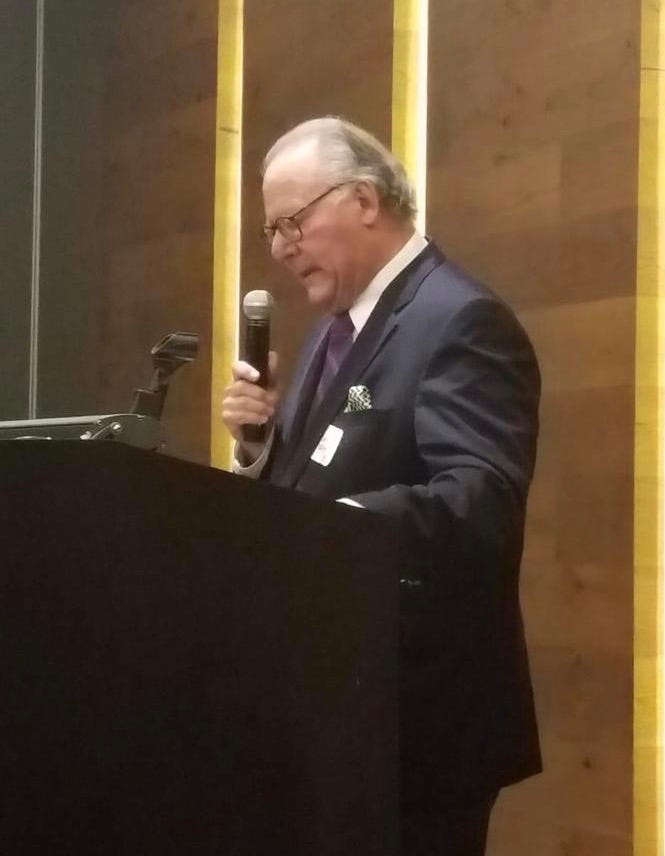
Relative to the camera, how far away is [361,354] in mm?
1423

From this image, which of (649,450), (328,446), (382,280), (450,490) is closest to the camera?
(450,490)

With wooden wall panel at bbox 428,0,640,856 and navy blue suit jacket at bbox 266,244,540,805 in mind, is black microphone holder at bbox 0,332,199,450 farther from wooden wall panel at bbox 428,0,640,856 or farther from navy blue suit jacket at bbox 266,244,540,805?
wooden wall panel at bbox 428,0,640,856

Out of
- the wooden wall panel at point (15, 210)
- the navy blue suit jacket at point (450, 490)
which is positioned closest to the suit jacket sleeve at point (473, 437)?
the navy blue suit jacket at point (450, 490)

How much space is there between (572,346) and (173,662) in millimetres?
1193

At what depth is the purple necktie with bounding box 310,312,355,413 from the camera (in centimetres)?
158

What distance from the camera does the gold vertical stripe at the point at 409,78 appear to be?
7.18 feet

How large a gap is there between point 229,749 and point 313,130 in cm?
94

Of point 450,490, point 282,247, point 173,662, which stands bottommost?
point 173,662

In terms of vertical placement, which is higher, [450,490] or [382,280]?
[382,280]

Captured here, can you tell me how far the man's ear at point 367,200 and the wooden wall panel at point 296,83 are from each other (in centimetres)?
70

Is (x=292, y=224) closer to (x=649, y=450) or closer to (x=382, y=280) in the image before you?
(x=382, y=280)

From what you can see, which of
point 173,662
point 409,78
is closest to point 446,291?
point 173,662

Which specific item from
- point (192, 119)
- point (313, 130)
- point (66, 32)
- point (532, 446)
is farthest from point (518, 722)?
point (66, 32)

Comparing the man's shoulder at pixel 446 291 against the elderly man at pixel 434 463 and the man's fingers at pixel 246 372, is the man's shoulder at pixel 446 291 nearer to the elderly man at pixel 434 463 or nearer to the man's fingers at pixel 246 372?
the elderly man at pixel 434 463
